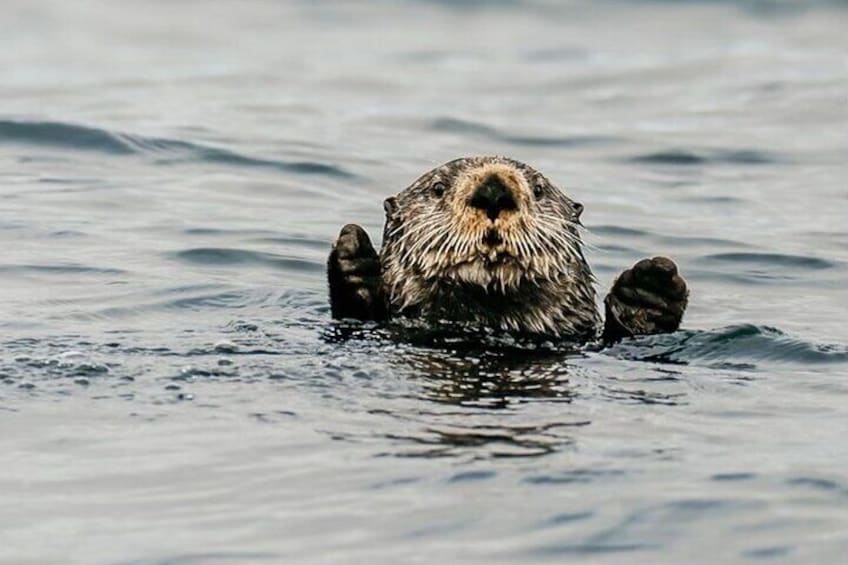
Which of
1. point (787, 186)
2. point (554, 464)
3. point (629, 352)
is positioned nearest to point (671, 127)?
point (787, 186)

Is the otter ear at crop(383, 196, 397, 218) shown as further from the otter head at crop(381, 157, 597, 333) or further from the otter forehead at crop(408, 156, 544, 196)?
the otter forehead at crop(408, 156, 544, 196)

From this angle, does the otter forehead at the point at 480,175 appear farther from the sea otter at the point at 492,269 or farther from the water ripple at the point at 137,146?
the water ripple at the point at 137,146

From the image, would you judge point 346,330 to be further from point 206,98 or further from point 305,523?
point 206,98

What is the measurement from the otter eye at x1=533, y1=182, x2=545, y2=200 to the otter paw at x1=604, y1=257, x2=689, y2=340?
0.56 m

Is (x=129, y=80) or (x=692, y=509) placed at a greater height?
(x=129, y=80)

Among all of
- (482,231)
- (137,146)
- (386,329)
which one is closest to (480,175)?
(482,231)

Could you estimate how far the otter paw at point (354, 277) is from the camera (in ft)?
26.1

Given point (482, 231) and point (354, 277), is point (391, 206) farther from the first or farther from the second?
point (482, 231)

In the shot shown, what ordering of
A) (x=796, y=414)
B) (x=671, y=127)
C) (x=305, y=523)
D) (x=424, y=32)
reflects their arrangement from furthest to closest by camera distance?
(x=424, y=32) < (x=671, y=127) < (x=796, y=414) < (x=305, y=523)

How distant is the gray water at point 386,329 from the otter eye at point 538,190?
69cm

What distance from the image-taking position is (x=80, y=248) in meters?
10.5

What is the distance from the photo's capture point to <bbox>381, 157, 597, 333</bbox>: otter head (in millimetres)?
7707

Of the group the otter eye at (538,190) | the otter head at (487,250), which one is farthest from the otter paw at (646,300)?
the otter eye at (538,190)

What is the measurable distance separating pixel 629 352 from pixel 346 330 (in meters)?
1.21
